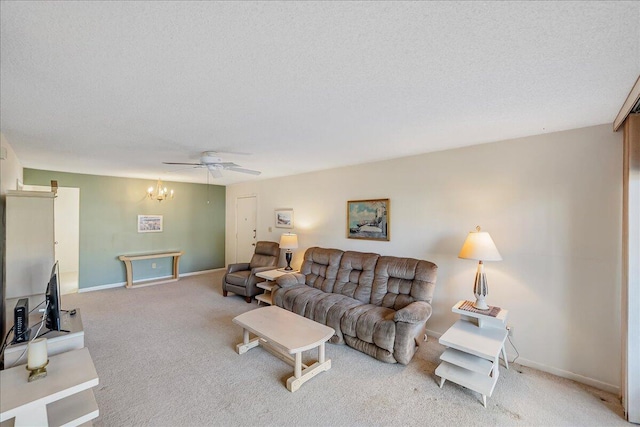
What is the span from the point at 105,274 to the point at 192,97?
5326 mm

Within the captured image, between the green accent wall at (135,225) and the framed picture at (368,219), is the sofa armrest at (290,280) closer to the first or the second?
the framed picture at (368,219)

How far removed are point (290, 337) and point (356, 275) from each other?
4.91 ft

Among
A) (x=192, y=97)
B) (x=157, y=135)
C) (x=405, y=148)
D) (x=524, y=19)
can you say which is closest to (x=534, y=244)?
(x=405, y=148)

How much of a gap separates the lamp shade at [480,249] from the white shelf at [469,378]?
3.22 ft

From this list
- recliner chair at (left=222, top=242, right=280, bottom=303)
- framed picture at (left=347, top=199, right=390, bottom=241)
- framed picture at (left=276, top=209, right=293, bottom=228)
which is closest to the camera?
framed picture at (left=347, top=199, right=390, bottom=241)

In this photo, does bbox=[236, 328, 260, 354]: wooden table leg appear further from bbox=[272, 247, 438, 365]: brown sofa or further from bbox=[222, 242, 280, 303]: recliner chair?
bbox=[222, 242, 280, 303]: recliner chair

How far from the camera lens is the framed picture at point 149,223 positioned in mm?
5984

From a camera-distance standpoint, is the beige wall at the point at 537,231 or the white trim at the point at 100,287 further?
the white trim at the point at 100,287

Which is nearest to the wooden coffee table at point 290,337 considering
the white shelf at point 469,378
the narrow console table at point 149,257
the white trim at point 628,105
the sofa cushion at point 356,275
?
the sofa cushion at point 356,275

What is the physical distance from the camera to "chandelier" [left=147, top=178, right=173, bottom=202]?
578 centimetres

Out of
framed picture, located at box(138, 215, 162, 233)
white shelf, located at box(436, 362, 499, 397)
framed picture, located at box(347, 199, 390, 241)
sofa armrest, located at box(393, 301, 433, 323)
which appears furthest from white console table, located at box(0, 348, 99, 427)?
framed picture, located at box(138, 215, 162, 233)

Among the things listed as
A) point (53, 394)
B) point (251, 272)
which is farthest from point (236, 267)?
point (53, 394)

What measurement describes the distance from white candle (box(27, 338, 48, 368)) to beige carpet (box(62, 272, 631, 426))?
677 millimetres

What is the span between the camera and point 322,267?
4.23 meters
